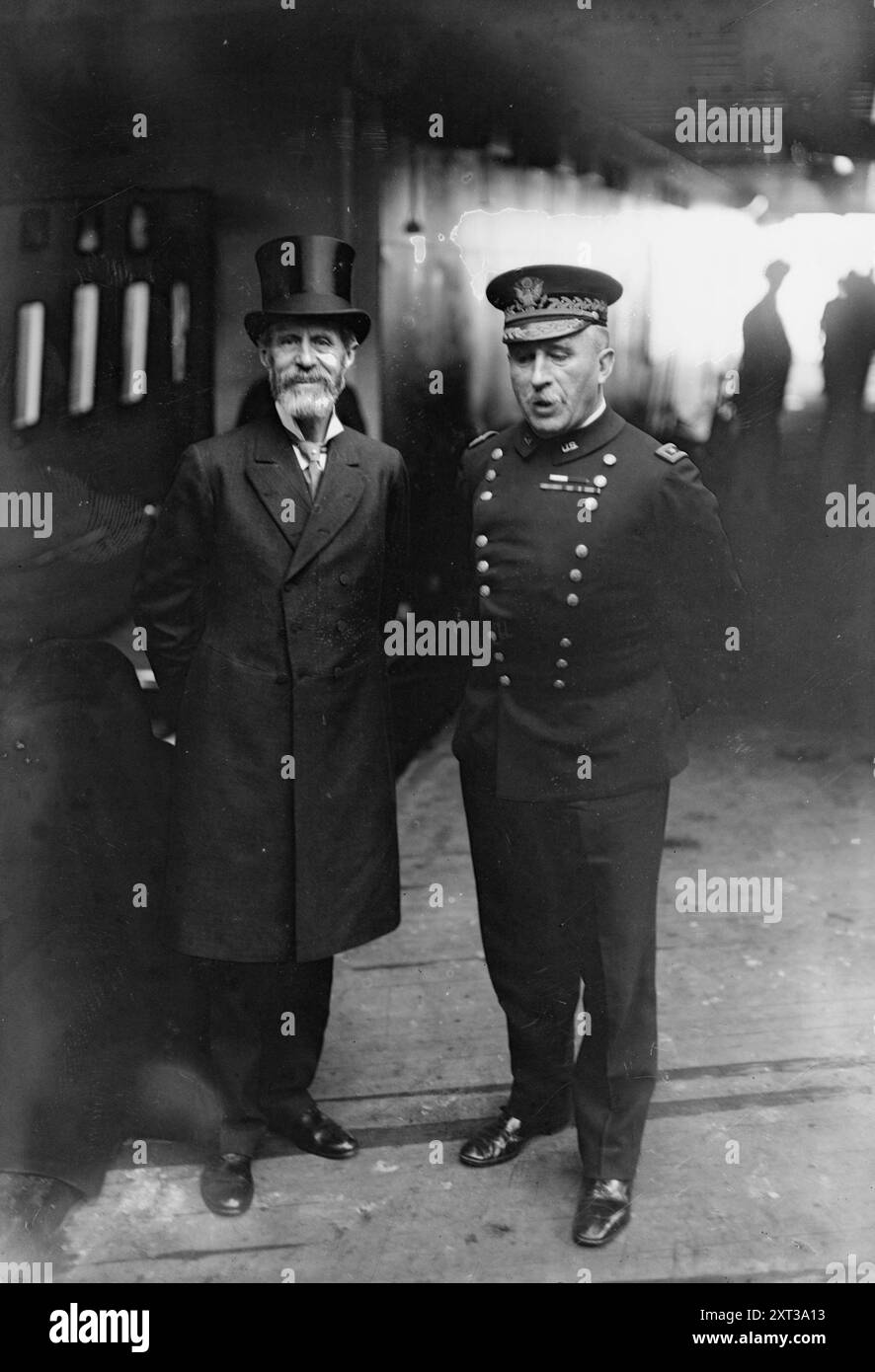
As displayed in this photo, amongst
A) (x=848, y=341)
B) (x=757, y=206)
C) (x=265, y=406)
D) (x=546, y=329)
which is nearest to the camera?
(x=546, y=329)

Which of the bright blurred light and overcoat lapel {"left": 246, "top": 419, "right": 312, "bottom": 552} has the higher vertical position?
the bright blurred light

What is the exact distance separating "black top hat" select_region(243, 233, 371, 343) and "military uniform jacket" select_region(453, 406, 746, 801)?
44 centimetres

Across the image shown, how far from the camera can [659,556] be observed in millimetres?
2594

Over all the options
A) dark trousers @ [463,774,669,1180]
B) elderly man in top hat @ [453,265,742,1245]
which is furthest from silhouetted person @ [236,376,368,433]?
dark trousers @ [463,774,669,1180]

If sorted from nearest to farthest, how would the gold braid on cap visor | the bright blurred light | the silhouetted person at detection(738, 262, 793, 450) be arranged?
the gold braid on cap visor
the bright blurred light
the silhouetted person at detection(738, 262, 793, 450)

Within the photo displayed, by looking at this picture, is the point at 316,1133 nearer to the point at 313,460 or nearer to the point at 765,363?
the point at 313,460

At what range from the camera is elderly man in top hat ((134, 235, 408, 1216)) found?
2643 mm

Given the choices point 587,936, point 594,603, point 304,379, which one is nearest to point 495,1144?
point 587,936

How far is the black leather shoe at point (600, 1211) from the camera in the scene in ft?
8.48

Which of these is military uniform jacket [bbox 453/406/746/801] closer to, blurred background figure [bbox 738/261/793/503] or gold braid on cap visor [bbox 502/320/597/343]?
gold braid on cap visor [bbox 502/320/597/343]

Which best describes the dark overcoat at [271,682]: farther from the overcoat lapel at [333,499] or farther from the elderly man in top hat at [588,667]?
the elderly man in top hat at [588,667]

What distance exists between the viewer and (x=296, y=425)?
266 centimetres

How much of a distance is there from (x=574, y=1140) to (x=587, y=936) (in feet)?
1.86
